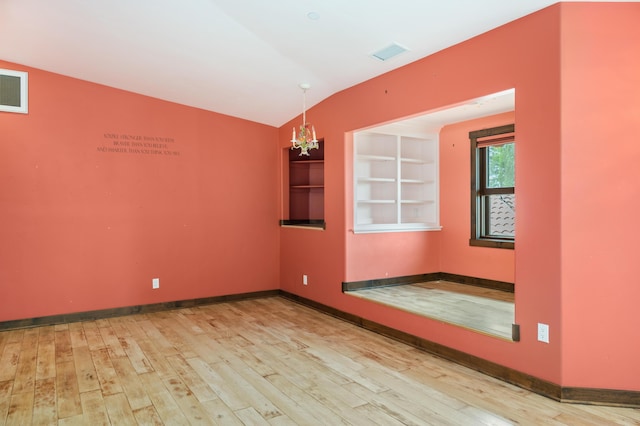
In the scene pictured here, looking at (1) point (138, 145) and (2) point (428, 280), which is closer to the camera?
(1) point (138, 145)

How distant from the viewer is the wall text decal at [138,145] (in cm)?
465

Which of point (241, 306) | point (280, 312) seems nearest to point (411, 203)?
point (280, 312)

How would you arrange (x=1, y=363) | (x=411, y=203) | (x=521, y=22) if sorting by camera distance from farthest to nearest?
(x=411, y=203)
(x=1, y=363)
(x=521, y=22)

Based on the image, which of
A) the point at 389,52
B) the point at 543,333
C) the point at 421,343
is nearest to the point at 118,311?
the point at 421,343

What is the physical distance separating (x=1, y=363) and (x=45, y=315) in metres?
1.09

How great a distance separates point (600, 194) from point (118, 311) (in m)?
4.92

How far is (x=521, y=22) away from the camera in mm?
2779

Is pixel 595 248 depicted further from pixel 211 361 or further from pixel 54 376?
pixel 54 376

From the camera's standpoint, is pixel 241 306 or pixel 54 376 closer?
pixel 54 376

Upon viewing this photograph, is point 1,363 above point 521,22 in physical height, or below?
below

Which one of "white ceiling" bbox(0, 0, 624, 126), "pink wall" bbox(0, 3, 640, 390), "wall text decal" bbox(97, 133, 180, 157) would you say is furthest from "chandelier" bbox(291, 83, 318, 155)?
"wall text decal" bbox(97, 133, 180, 157)

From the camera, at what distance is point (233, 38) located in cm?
357

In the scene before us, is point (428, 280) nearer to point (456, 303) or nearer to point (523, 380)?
point (456, 303)

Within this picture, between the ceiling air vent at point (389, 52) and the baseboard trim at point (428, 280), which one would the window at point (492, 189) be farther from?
the ceiling air vent at point (389, 52)
